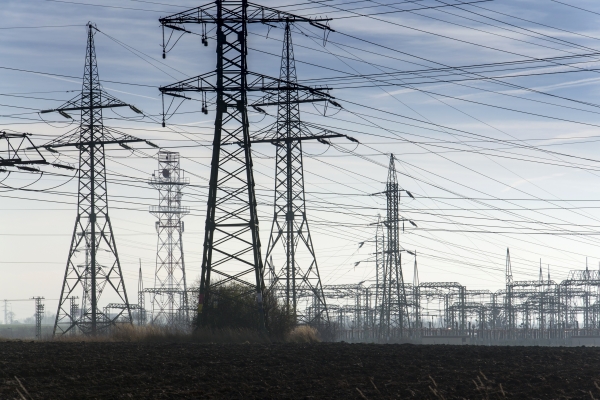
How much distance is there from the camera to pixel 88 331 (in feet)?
156

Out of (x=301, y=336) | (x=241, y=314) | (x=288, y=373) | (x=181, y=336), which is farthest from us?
(x=301, y=336)

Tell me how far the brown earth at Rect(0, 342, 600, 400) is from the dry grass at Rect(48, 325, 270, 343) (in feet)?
16.7

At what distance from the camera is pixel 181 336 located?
3256 centimetres

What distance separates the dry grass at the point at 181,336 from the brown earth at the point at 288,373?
200 inches

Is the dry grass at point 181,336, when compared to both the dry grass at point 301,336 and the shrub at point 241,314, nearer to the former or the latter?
the shrub at point 241,314

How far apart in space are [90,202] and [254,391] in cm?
3038

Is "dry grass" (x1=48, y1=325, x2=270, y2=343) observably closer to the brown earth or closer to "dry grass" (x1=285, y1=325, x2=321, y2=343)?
"dry grass" (x1=285, y1=325, x2=321, y2=343)

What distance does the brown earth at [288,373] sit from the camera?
16531 mm

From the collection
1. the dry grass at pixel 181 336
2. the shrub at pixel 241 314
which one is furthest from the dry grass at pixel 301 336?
the dry grass at pixel 181 336

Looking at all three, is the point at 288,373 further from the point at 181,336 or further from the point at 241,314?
the point at 241,314

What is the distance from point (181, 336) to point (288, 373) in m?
13.5

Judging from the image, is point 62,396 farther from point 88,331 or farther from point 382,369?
point 88,331

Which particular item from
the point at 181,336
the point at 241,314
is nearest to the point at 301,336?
the point at 241,314

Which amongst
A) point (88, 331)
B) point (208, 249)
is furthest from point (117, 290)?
point (208, 249)
